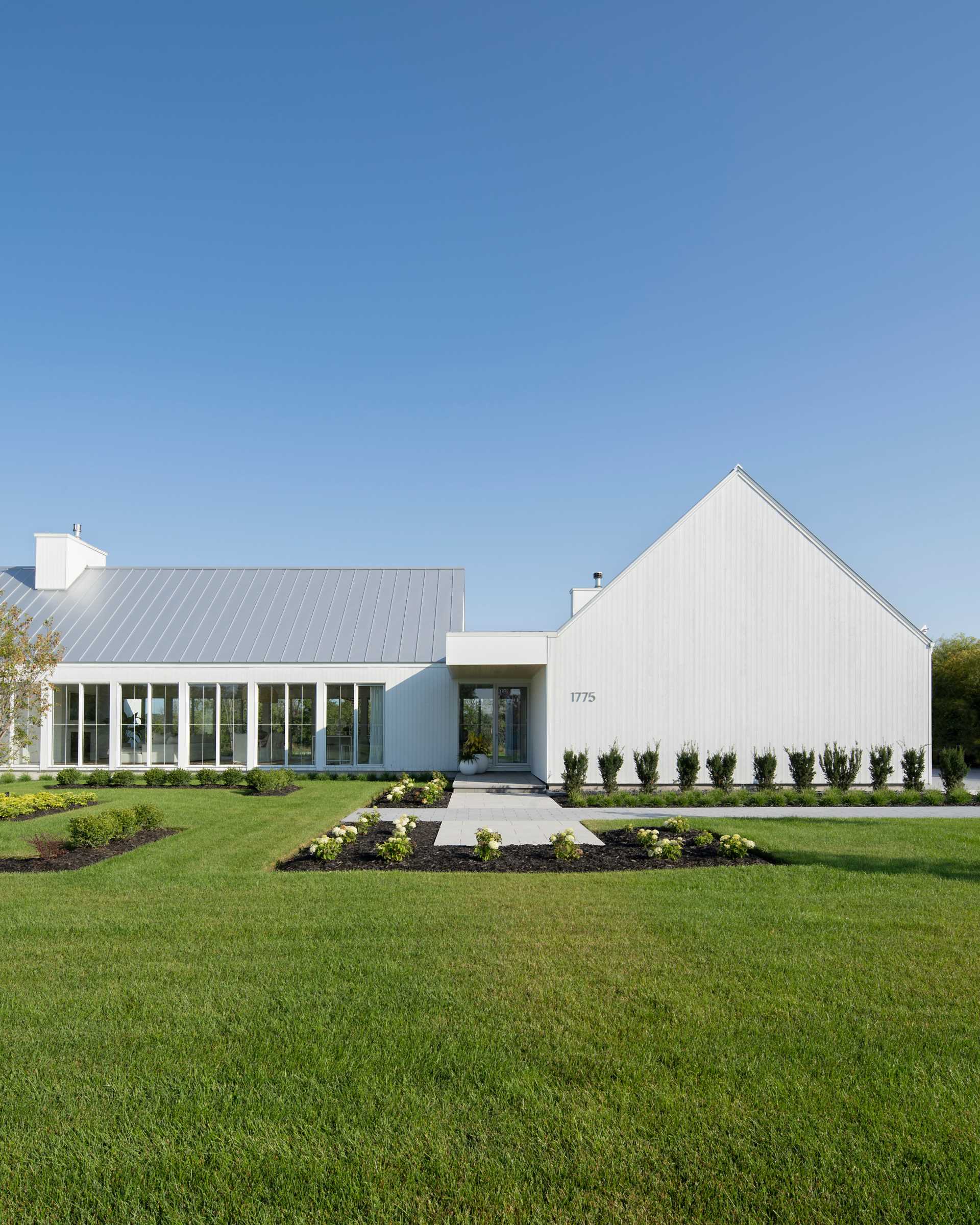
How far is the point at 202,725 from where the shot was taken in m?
23.5

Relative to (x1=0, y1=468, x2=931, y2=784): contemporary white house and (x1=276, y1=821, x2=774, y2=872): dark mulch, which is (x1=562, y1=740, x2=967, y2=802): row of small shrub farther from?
(x1=276, y1=821, x2=774, y2=872): dark mulch

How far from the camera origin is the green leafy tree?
26172 millimetres

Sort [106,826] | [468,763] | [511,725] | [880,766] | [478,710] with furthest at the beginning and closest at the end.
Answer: [511,725], [478,710], [468,763], [880,766], [106,826]

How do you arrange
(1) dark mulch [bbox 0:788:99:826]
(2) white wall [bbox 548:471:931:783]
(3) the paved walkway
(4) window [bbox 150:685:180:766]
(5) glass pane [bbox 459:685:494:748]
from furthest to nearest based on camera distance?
1. (5) glass pane [bbox 459:685:494:748]
2. (4) window [bbox 150:685:180:766]
3. (2) white wall [bbox 548:471:931:783]
4. (3) the paved walkway
5. (1) dark mulch [bbox 0:788:99:826]

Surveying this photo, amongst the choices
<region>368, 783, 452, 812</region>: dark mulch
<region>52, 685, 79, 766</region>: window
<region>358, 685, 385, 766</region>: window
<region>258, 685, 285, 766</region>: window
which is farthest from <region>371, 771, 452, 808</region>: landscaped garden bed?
<region>52, 685, 79, 766</region>: window

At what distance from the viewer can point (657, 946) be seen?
605cm

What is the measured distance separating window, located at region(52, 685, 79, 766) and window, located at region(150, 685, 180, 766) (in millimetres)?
2299

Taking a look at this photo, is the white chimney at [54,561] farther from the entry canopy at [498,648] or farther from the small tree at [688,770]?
the small tree at [688,770]

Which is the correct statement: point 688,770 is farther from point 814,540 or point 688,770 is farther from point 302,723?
point 302,723

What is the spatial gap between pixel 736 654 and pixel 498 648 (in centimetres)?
593

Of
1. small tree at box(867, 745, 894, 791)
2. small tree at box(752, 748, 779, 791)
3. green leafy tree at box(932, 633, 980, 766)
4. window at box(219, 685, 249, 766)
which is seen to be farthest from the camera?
green leafy tree at box(932, 633, 980, 766)

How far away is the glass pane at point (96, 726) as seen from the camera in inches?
922

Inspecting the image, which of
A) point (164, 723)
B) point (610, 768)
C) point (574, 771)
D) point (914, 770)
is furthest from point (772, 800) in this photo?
point (164, 723)

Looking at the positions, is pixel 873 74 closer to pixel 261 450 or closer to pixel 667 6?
pixel 667 6
